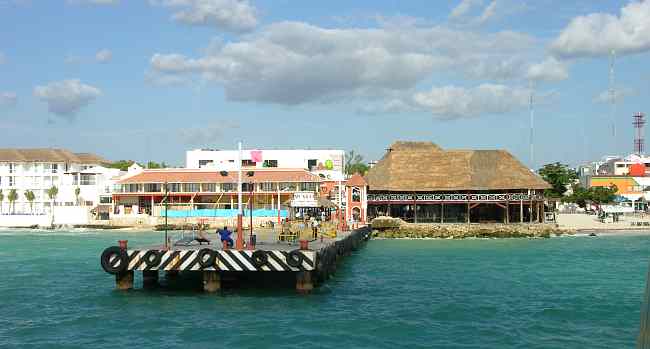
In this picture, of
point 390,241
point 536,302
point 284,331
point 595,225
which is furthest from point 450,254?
point 595,225

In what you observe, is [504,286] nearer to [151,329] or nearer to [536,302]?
[536,302]

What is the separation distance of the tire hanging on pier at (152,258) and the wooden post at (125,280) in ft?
5.73

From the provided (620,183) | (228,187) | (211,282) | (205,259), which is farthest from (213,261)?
(620,183)

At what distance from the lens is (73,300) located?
25656mm

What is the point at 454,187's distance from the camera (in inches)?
2655

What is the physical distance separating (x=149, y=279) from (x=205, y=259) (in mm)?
4692

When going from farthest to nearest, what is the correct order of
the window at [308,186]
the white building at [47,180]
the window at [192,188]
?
the white building at [47,180] → the window at [192,188] → the window at [308,186]

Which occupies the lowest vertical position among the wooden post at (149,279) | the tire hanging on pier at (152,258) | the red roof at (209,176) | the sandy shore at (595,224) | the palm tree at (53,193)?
the wooden post at (149,279)

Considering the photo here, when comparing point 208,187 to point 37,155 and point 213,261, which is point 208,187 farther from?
point 213,261

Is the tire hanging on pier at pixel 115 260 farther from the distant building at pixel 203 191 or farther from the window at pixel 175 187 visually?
the window at pixel 175 187

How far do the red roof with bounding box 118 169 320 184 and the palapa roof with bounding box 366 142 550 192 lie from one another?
11989mm

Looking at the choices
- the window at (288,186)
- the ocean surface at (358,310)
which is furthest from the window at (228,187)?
the ocean surface at (358,310)

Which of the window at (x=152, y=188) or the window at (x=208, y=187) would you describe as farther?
the window at (x=152, y=188)

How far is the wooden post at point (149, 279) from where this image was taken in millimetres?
28375
